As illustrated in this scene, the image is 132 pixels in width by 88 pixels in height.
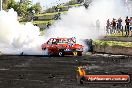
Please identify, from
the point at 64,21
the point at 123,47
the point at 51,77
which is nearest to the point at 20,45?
the point at 123,47

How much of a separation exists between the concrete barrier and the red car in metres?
2.56

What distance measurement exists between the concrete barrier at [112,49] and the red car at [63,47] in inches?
101

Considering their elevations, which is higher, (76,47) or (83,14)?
(83,14)

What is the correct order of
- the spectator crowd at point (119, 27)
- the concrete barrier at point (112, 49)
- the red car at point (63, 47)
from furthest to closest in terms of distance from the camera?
the spectator crowd at point (119, 27) < the red car at point (63, 47) < the concrete barrier at point (112, 49)

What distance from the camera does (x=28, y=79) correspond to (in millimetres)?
21125

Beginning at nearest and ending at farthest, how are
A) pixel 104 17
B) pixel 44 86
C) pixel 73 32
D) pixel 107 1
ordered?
pixel 44 86 → pixel 73 32 → pixel 104 17 → pixel 107 1

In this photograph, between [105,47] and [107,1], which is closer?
[105,47]

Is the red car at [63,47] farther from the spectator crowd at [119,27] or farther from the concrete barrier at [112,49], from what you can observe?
the spectator crowd at [119,27]

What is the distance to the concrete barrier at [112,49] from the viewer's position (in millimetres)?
35969

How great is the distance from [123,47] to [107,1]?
37.3 meters

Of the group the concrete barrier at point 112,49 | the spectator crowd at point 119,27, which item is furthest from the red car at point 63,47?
the spectator crowd at point 119,27

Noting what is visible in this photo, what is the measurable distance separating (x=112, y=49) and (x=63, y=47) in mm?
3964

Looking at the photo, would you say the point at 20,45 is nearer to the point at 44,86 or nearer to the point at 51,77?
the point at 51,77

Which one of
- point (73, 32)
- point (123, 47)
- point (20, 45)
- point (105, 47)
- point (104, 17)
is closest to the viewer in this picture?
point (123, 47)
